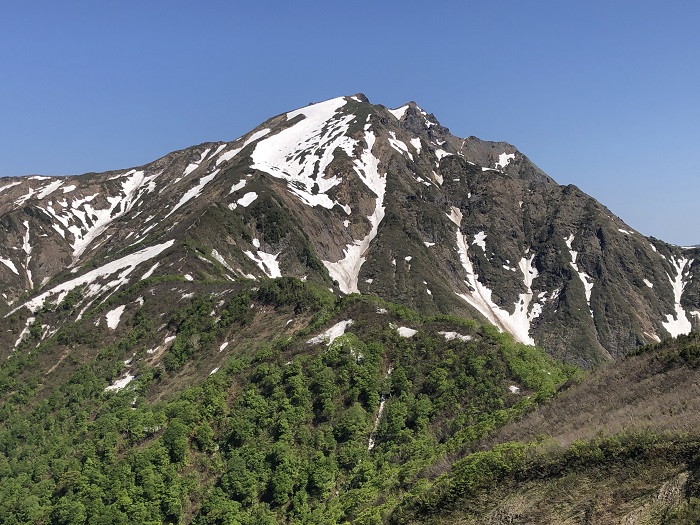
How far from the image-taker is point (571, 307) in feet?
599

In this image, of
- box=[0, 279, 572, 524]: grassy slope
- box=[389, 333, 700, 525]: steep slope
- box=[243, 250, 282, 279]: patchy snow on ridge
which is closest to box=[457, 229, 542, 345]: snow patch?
box=[243, 250, 282, 279]: patchy snow on ridge

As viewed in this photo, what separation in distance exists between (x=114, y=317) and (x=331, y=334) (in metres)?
39.9

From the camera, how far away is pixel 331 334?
60.5 m

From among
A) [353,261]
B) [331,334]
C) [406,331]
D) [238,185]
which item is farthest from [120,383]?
[353,261]

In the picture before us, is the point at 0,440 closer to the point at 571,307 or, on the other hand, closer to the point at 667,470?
the point at 667,470

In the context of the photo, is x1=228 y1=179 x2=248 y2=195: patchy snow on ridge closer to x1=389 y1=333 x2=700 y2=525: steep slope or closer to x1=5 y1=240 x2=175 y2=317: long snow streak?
x1=5 y1=240 x2=175 y2=317: long snow streak

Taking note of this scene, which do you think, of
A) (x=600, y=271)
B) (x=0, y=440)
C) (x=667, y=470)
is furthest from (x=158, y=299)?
(x=600, y=271)

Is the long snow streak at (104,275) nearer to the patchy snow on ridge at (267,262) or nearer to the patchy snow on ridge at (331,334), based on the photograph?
the patchy snow on ridge at (267,262)

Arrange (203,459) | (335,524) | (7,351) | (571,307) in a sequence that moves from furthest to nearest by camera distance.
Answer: (571,307) < (7,351) < (203,459) < (335,524)

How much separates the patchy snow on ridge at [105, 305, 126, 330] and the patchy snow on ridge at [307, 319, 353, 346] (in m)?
36.6

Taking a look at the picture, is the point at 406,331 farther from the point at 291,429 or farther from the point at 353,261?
the point at 353,261

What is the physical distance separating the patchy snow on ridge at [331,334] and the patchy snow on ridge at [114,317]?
120ft

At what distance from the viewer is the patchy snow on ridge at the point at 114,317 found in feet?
274

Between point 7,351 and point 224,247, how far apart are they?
45.1 meters
